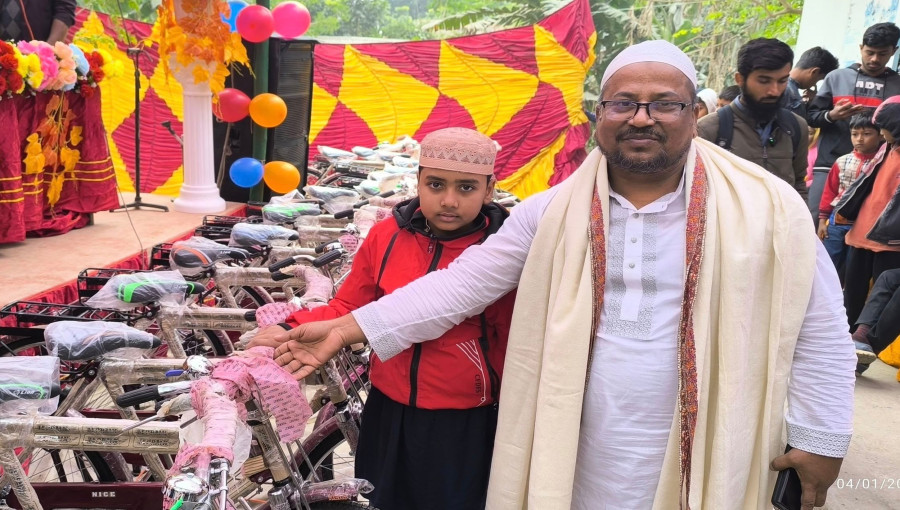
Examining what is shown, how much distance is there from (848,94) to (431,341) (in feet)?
17.2

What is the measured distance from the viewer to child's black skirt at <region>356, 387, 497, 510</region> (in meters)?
1.97

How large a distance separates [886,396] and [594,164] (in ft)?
14.2

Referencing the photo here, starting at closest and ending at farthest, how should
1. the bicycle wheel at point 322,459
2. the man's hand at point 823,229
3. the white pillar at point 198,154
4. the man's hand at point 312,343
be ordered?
the man's hand at point 312,343 < the bicycle wheel at point 322,459 < the man's hand at point 823,229 < the white pillar at point 198,154

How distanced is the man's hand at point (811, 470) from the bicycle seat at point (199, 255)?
2.48m

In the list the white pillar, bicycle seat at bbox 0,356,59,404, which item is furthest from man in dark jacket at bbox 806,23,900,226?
bicycle seat at bbox 0,356,59,404

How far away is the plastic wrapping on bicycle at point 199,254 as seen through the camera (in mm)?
3291

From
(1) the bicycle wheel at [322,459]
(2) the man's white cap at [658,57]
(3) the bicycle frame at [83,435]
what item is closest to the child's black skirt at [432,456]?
(1) the bicycle wheel at [322,459]

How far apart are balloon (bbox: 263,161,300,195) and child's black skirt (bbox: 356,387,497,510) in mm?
5128

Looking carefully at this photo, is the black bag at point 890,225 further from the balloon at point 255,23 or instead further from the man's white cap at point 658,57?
the balloon at point 255,23

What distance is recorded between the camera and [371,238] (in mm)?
2061

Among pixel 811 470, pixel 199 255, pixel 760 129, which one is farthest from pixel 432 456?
pixel 760 129

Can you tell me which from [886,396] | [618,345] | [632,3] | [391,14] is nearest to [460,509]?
[618,345]

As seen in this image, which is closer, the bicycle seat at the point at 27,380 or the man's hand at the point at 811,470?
the man's hand at the point at 811,470

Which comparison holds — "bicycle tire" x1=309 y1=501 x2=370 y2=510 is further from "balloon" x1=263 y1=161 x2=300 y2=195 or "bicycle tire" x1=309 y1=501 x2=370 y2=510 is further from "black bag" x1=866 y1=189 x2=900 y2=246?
"balloon" x1=263 y1=161 x2=300 y2=195
